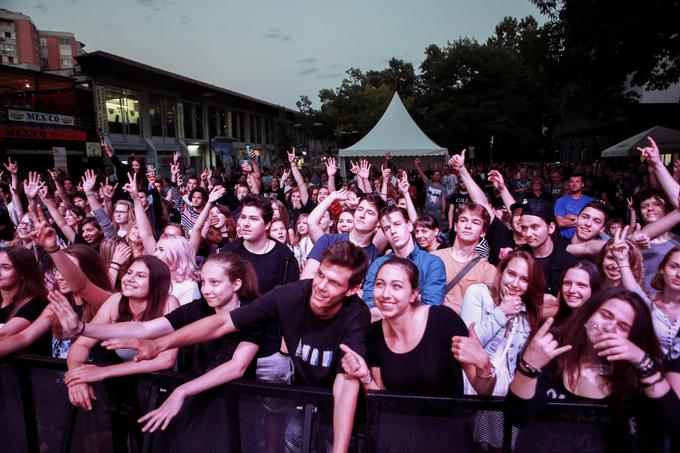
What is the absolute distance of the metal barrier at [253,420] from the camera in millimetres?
1902

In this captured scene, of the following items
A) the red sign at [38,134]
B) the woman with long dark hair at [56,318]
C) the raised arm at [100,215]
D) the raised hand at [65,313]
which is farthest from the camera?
the red sign at [38,134]

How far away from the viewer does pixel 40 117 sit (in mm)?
19578

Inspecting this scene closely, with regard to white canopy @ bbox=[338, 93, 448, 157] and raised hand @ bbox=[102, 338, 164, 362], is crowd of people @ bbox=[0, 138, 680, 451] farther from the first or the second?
white canopy @ bbox=[338, 93, 448, 157]

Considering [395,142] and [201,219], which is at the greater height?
[395,142]

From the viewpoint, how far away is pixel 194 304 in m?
2.70

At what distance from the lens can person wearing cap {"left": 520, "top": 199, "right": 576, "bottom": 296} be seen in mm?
3818

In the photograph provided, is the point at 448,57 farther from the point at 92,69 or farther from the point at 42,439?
the point at 42,439

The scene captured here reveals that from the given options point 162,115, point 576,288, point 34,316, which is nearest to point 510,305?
point 576,288

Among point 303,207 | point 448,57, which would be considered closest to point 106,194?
point 303,207

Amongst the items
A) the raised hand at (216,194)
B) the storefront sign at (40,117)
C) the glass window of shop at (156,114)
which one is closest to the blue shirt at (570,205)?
the raised hand at (216,194)

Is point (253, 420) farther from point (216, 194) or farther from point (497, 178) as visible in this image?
point (497, 178)

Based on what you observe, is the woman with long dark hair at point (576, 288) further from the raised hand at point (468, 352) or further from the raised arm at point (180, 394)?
the raised arm at point (180, 394)

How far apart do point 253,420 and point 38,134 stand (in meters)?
21.9

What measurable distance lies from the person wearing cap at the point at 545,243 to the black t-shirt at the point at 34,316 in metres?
3.86
